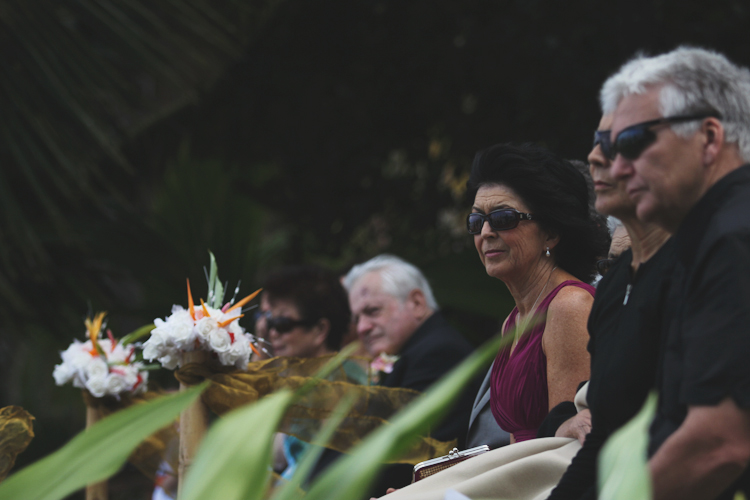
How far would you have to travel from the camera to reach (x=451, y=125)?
261 inches

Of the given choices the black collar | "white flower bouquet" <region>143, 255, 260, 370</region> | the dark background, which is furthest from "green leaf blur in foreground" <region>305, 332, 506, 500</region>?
the dark background

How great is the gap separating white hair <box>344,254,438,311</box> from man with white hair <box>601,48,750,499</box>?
96.5 inches

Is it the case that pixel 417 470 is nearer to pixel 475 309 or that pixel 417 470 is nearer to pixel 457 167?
pixel 475 309

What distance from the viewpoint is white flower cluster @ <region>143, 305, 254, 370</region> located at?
2.47 m

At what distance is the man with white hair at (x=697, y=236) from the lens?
44.9 inches

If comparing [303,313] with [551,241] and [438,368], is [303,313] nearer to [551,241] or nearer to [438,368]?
[438,368]

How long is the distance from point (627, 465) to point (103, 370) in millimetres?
2645

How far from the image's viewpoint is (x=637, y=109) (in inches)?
52.5

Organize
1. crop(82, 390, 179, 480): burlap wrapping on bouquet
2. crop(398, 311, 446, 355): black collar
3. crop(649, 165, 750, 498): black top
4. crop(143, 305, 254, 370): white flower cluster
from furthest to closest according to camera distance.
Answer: crop(398, 311, 446, 355): black collar < crop(82, 390, 179, 480): burlap wrapping on bouquet < crop(143, 305, 254, 370): white flower cluster < crop(649, 165, 750, 498): black top

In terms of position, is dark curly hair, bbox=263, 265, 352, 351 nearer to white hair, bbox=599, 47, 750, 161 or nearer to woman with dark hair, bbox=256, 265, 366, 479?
woman with dark hair, bbox=256, 265, 366, 479

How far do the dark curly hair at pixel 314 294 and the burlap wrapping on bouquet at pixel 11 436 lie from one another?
6.06 ft

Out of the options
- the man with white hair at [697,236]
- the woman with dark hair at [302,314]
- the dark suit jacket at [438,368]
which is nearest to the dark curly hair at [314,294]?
the woman with dark hair at [302,314]

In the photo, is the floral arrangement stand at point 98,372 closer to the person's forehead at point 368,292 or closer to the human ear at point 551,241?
the person's forehead at point 368,292


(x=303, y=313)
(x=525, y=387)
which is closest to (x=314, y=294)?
(x=303, y=313)
